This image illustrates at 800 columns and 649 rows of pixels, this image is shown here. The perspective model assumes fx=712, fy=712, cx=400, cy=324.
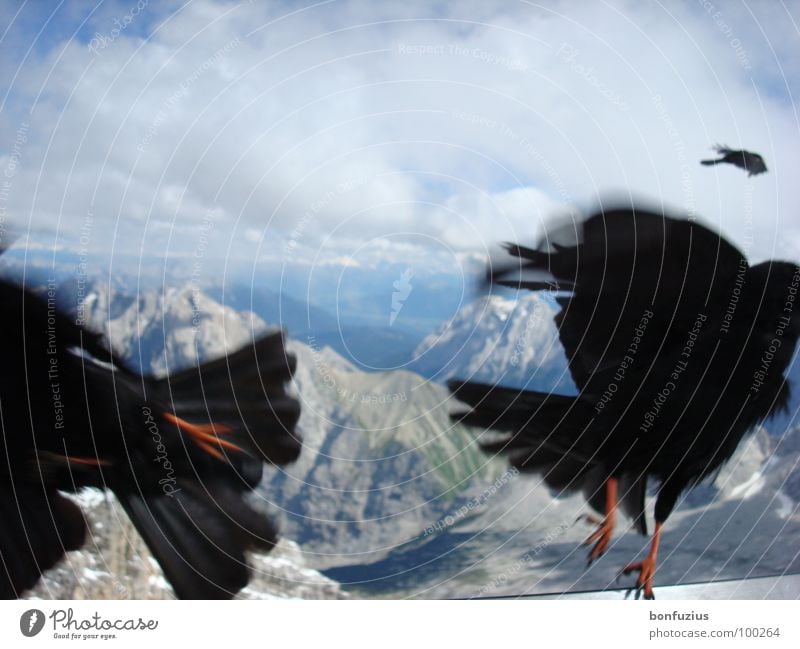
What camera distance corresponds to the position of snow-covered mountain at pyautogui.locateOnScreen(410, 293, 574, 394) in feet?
8.39

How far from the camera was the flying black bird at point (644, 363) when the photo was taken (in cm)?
256

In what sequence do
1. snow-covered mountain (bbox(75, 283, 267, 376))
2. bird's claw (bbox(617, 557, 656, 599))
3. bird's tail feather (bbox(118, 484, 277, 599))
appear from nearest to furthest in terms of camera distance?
1. snow-covered mountain (bbox(75, 283, 267, 376))
2. bird's tail feather (bbox(118, 484, 277, 599))
3. bird's claw (bbox(617, 557, 656, 599))

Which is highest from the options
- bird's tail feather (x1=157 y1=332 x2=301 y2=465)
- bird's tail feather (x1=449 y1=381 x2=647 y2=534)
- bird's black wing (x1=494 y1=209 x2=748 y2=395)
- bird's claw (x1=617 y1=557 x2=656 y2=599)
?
bird's black wing (x1=494 y1=209 x2=748 y2=395)

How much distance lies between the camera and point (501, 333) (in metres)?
2.57

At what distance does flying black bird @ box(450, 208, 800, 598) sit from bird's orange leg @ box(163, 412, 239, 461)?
845 mm

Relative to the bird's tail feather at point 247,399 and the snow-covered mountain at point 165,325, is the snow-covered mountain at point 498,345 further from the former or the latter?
the snow-covered mountain at point 165,325

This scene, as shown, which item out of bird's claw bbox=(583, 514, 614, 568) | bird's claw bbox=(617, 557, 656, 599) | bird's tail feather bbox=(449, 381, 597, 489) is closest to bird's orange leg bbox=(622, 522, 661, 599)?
bird's claw bbox=(617, 557, 656, 599)

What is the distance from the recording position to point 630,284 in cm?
258

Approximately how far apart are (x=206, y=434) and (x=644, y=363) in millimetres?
1619

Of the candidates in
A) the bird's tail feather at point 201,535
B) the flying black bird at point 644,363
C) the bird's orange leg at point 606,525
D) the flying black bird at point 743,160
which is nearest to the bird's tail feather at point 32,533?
Result: the bird's tail feather at point 201,535

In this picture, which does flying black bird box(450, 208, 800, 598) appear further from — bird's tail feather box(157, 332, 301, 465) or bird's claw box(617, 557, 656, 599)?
bird's tail feather box(157, 332, 301, 465)

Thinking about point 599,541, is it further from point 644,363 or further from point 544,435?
point 644,363

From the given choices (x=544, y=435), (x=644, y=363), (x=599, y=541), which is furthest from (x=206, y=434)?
(x=644, y=363)

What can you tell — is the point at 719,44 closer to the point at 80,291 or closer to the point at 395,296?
the point at 395,296
